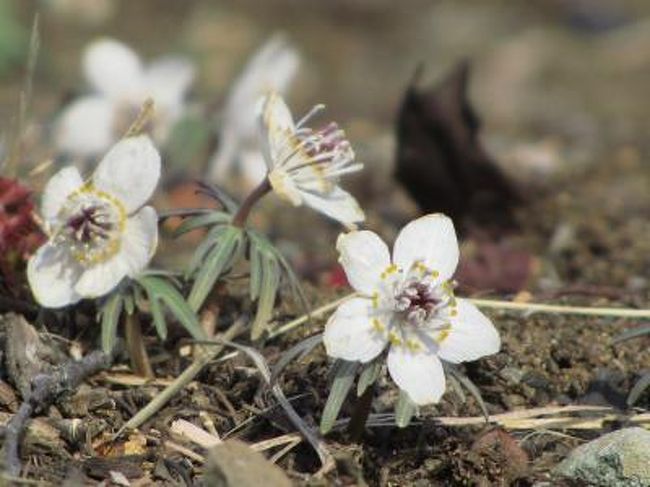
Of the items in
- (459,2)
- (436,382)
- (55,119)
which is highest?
(436,382)

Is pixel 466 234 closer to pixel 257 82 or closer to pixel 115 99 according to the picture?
pixel 257 82

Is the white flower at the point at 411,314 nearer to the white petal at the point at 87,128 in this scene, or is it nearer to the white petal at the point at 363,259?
the white petal at the point at 363,259

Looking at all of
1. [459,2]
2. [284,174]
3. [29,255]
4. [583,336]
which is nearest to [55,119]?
[29,255]

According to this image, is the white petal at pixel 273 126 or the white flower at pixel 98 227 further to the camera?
the white petal at pixel 273 126

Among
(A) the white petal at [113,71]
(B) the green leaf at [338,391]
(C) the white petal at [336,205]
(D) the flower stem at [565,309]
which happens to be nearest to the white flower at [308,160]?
(C) the white petal at [336,205]

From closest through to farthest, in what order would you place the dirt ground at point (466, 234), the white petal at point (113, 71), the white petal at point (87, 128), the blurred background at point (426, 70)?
the dirt ground at point (466, 234), the white petal at point (87, 128), the white petal at point (113, 71), the blurred background at point (426, 70)

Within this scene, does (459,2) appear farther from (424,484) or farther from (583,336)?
(424,484)

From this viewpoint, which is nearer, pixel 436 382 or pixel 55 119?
pixel 436 382

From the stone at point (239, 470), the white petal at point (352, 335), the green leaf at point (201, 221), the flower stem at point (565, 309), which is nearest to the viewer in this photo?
the stone at point (239, 470)
